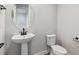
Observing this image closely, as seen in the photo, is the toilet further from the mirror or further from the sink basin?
the mirror

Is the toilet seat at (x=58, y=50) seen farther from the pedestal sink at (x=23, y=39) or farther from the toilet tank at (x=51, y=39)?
the pedestal sink at (x=23, y=39)

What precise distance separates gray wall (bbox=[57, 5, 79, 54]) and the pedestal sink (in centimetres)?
63

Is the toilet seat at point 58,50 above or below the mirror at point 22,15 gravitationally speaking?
below

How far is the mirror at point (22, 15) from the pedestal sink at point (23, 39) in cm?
17

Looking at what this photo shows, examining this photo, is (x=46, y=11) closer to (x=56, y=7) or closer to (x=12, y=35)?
(x=56, y=7)

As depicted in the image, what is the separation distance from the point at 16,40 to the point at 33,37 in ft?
1.13

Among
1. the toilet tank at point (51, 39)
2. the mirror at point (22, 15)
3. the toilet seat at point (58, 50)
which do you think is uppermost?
the mirror at point (22, 15)

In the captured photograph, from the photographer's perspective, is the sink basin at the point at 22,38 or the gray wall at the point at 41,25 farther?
the gray wall at the point at 41,25

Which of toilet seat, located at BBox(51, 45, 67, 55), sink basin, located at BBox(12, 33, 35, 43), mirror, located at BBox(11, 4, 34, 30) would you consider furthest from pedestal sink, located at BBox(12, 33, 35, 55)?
toilet seat, located at BBox(51, 45, 67, 55)

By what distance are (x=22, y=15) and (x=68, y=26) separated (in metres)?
1.04

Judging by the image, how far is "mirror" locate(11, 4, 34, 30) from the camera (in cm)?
163

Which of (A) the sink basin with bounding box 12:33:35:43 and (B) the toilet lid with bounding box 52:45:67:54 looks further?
(B) the toilet lid with bounding box 52:45:67:54

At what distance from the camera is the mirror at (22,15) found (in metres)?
1.63

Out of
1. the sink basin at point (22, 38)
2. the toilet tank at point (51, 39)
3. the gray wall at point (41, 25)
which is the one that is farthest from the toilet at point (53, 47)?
the sink basin at point (22, 38)
